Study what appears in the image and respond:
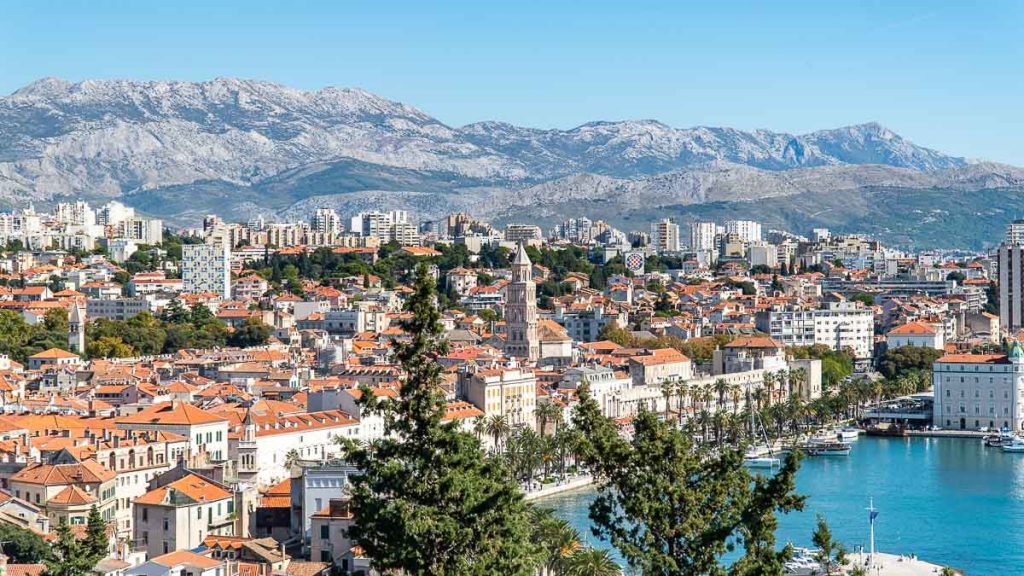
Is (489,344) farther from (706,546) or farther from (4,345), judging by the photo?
(706,546)

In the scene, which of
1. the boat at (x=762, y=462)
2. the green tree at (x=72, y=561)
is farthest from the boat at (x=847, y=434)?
the green tree at (x=72, y=561)

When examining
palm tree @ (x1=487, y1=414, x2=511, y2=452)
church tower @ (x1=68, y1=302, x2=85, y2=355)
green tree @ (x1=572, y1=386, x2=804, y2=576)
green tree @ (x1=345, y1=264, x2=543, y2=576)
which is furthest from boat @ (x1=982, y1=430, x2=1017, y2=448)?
green tree @ (x1=345, y1=264, x2=543, y2=576)

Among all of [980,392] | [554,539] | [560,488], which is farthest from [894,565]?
[980,392]

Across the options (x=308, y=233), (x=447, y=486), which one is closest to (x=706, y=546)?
(x=447, y=486)

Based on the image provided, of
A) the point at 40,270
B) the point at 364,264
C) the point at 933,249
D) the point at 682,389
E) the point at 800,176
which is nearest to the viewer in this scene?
the point at 682,389

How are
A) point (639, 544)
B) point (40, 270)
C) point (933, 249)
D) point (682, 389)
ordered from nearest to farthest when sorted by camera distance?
point (639, 544) → point (682, 389) → point (40, 270) → point (933, 249)

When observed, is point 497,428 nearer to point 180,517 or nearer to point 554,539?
point 554,539

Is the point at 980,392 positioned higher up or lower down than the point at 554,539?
lower down

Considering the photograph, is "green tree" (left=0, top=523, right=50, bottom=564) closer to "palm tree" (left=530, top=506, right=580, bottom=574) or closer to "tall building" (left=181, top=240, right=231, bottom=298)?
"palm tree" (left=530, top=506, right=580, bottom=574)
